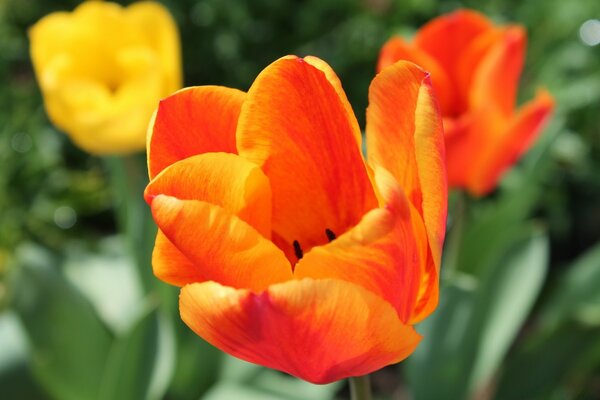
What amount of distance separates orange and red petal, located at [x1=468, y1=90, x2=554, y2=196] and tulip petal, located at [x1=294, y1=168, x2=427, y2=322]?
1.91 ft

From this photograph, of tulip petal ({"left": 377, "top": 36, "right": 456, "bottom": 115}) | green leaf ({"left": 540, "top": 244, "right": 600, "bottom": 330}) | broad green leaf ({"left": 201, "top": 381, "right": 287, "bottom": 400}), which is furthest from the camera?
green leaf ({"left": 540, "top": 244, "right": 600, "bottom": 330})

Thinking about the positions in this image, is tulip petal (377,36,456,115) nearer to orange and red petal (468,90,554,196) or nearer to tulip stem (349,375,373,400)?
orange and red petal (468,90,554,196)

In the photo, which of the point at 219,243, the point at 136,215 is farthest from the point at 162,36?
the point at 219,243

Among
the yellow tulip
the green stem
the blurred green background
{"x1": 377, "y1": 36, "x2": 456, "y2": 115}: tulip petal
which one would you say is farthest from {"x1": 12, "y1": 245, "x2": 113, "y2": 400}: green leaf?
{"x1": 377, "y1": 36, "x2": 456, "y2": 115}: tulip petal

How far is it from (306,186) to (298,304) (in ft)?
0.57

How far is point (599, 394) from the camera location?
6.34ft

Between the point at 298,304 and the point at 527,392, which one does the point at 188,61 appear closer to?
the point at 527,392

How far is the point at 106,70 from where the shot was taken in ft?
5.10

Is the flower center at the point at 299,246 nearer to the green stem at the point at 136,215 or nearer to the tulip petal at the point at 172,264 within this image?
the tulip petal at the point at 172,264

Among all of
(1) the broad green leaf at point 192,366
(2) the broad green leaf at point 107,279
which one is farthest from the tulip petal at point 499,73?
(2) the broad green leaf at point 107,279

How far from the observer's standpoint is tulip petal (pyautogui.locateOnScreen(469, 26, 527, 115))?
1146 mm

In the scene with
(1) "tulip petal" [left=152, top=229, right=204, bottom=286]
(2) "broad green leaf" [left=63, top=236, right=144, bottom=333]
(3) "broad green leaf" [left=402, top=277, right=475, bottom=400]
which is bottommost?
(2) "broad green leaf" [left=63, top=236, right=144, bottom=333]

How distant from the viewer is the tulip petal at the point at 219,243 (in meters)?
0.59

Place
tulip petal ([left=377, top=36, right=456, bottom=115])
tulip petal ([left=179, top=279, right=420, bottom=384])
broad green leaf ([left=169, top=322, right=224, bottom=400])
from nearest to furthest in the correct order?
tulip petal ([left=179, top=279, right=420, bottom=384]) → tulip petal ([left=377, top=36, right=456, bottom=115]) → broad green leaf ([left=169, top=322, right=224, bottom=400])
